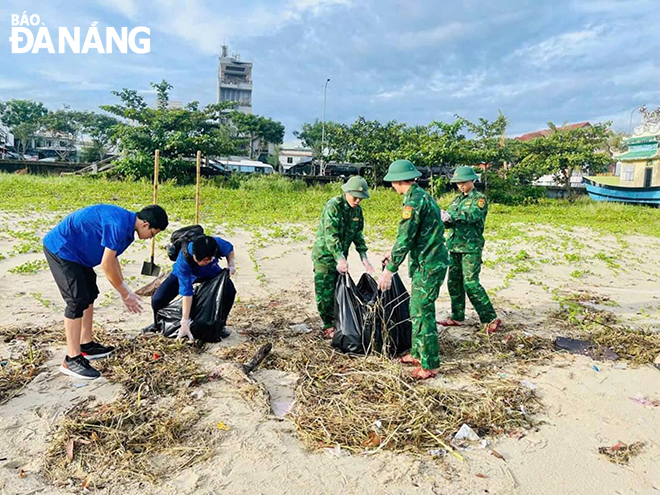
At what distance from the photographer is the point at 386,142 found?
20359 millimetres

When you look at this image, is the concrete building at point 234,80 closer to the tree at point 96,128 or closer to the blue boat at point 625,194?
the tree at point 96,128

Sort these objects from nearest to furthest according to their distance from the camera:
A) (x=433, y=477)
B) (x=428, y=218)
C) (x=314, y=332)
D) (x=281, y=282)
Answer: (x=433, y=477) → (x=428, y=218) → (x=314, y=332) → (x=281, y=282)

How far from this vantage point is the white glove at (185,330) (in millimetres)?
3836

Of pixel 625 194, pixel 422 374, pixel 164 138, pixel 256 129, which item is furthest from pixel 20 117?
pixel 422 374

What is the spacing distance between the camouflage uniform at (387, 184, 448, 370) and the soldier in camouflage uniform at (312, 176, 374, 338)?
597 millimetres

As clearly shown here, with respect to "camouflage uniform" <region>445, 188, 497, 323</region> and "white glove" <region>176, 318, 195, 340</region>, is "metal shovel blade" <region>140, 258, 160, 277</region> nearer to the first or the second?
"white glove" <region>176, 318, 195, 340</region>

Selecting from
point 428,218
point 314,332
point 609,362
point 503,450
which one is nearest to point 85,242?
point 314,332

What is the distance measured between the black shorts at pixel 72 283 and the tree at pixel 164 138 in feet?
45.1

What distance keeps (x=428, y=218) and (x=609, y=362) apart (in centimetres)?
200

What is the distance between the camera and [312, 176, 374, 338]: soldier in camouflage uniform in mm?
4008

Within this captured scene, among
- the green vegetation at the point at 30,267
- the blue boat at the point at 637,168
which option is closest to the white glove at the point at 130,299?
the green vegetation at the point at 30,267

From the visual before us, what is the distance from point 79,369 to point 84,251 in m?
0.80

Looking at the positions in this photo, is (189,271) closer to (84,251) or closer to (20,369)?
(84,251)

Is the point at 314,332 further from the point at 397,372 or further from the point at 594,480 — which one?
the point at 594,480
